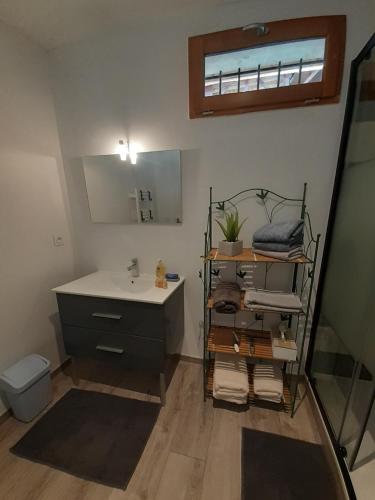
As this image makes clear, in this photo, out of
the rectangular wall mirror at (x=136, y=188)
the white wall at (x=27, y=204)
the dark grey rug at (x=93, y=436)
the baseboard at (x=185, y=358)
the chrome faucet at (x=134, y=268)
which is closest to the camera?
the dark grey rug at (x=93, y=436)

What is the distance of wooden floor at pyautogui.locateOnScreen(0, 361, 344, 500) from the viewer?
3.52 feet

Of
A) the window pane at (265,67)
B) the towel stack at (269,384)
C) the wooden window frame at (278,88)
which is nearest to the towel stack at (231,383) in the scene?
the towel stack at (269,384)

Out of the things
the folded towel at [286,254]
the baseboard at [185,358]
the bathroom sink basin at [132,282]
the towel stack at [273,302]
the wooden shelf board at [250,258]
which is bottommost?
the baseboard at [185,358]

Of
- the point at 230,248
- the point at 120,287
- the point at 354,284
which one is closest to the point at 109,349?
the point at 120,287

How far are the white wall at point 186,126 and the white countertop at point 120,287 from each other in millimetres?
163

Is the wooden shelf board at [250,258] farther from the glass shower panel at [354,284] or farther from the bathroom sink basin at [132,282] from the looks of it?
the bathroom sink basin at [132,282]

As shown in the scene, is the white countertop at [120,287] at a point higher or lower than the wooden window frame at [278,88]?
lower

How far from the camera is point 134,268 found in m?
1.76

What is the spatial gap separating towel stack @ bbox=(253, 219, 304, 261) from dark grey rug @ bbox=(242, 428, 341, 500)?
1.14m

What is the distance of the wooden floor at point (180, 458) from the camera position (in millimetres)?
1072

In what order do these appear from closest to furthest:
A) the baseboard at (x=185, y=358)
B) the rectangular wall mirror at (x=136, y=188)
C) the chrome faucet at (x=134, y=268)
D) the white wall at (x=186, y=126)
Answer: the white wall at (x=186, y=126), the rectangular wall mirror at (x=136, y=188), the chrome faucet at (x=134, y=268), the baseboard at (x=185, y=358)

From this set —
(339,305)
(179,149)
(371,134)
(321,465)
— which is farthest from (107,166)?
(321,465)

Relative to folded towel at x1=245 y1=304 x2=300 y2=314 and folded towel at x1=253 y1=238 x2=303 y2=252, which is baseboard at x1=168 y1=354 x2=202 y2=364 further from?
folded towel at x1=253 y1=238 x2=303 y2=252

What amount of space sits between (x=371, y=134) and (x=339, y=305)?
951mm
